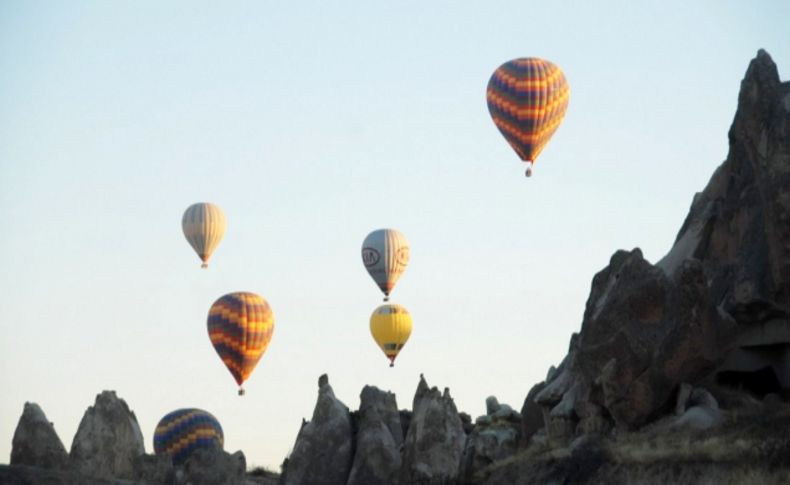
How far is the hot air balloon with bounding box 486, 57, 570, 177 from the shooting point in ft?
235

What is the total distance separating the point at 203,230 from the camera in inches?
3361

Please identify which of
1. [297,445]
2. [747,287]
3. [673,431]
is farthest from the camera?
[297,445]

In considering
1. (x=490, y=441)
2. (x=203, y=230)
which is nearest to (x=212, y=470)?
(x=490, y=441)

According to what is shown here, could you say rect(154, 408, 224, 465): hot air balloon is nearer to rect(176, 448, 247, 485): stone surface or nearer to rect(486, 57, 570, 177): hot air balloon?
rect(176, 448, 247, 485): stone surface

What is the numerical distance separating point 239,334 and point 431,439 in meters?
19.8

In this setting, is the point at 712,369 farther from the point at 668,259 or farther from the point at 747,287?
the point at 668,259

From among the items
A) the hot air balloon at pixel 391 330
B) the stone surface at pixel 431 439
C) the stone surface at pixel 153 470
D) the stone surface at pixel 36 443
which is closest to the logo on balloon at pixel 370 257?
the hot air balloon at pixel 391 330

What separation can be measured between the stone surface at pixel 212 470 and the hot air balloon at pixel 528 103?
15484 millimetres

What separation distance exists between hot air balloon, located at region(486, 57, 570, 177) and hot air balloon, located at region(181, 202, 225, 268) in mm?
17457

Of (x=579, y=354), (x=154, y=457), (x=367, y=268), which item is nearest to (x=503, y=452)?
(x=579, y=354)

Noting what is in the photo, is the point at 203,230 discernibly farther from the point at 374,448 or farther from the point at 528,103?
the point at 374,448

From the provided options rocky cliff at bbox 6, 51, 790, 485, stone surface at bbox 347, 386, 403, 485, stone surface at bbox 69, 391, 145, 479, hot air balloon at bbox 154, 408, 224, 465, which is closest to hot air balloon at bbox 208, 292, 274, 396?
hot air balloon at bbox 154, 408, 224, 465

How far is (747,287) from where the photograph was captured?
49.4m

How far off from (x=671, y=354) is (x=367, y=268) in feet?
140
